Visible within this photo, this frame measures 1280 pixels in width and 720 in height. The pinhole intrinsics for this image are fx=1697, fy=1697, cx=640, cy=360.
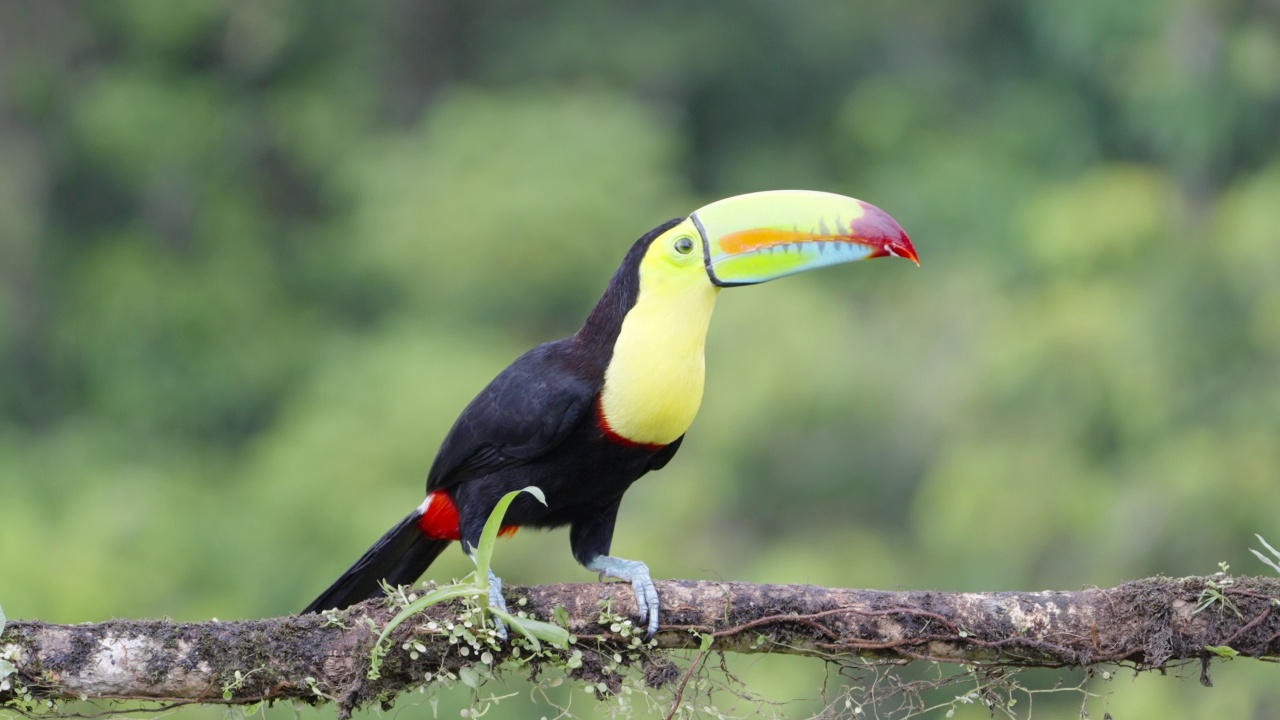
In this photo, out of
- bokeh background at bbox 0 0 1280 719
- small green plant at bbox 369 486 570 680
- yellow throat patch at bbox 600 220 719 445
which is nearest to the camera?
small green plant at bbox 369 486 570 680

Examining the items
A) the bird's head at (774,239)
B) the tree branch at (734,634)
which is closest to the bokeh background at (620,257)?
the tree branch at (734,634)

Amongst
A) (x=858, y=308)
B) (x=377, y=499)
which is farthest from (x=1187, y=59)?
(x=377, y=499)

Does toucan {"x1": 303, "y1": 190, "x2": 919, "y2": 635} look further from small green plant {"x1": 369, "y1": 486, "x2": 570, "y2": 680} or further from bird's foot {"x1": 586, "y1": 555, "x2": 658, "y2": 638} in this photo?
small green plant {"x1": 369, "y1": 486, "x2": 570, "y2": 680}

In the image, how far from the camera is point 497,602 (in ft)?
10.4

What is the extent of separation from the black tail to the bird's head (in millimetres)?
821

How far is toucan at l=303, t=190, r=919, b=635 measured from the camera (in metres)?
3.45

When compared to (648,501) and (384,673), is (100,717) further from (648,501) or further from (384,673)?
(648,501)

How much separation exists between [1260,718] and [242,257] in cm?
920

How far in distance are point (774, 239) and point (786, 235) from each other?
3cm

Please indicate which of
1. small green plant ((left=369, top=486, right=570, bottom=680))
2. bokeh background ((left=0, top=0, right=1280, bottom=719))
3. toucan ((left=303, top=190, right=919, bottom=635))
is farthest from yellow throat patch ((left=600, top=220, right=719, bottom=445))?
bokeh background ((left=0, top=0, right=1280, bottom=719))

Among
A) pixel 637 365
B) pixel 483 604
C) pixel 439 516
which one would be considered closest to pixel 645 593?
pixel 483 604

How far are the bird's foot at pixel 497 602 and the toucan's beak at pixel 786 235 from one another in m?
0.78

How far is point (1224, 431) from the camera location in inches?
344

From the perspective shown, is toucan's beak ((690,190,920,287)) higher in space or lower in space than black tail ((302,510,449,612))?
higher
